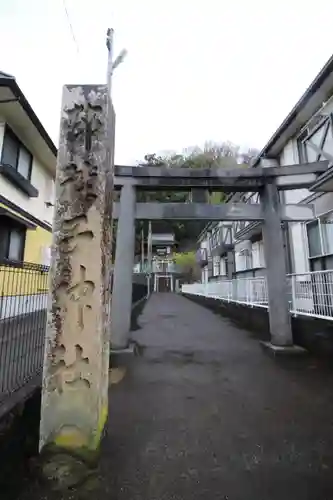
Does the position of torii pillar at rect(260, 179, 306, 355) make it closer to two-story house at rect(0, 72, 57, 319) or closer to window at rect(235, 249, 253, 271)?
two-story house at rect(0, 72, 57, 319)

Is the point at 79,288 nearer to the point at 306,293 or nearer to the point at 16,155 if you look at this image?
the point at 306,293

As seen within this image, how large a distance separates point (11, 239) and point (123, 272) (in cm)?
559

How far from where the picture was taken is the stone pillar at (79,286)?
8.34ft

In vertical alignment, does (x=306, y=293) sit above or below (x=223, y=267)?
below

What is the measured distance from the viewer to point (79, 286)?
8.91 feet

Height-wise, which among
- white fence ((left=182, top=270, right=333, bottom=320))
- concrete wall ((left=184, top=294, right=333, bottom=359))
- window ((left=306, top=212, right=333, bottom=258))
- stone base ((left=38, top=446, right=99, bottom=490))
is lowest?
stone base ((left=38, top=446, right=99, bottom=490))

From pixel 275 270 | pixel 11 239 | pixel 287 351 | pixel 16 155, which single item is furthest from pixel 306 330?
pixel 16 155

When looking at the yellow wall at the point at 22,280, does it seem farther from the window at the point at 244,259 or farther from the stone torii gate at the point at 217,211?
the window at the point at 244,259

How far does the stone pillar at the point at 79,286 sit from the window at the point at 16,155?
294 inches

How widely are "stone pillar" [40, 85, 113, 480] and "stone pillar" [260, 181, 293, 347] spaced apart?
15.0 ft

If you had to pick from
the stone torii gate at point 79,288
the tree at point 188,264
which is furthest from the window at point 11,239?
the tree at point 188,264

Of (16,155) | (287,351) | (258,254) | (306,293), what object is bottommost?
(287,351)

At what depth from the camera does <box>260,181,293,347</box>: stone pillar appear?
6.36 m

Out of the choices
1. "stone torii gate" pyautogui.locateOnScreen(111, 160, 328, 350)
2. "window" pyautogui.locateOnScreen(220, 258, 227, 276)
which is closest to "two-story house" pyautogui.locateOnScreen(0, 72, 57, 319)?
"stone torii gate" pyautogui.locateOnScreen(111, 160, 328, 350)
